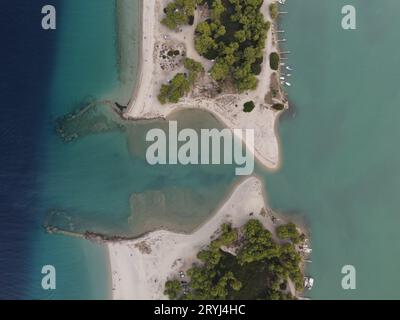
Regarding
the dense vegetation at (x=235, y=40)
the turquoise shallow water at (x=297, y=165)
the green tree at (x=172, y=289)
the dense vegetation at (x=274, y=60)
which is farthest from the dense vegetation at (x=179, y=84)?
the green tree at (x=172, y=289)

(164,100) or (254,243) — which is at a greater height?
(164,100)

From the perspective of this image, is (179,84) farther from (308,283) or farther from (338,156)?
(308,283)

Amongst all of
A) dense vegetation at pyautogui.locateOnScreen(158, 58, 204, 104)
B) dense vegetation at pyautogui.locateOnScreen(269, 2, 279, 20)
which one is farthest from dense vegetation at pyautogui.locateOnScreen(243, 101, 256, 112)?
dense vegetation at pyautogui.locateOnScreen(269, 2, 279, 20)

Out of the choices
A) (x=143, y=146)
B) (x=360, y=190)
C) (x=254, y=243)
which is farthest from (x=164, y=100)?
(x=360, y=190)
